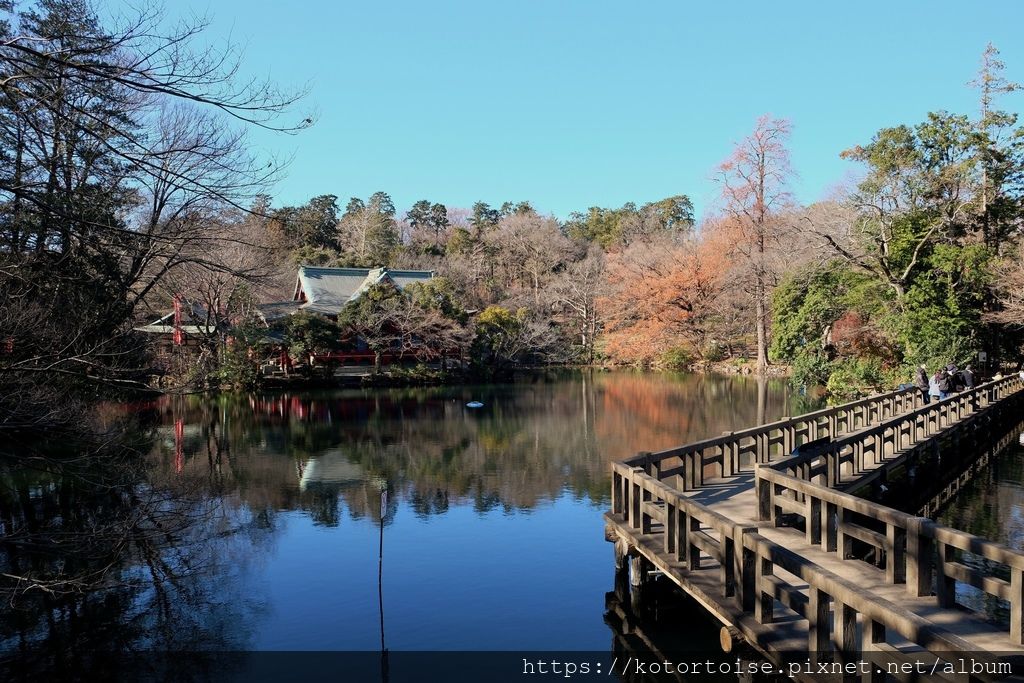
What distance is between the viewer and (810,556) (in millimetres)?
6973

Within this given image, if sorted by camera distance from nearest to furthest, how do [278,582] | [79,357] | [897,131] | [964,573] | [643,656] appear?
[964,573]
[79,357]
[643,656]
[278,582]
[897,131]

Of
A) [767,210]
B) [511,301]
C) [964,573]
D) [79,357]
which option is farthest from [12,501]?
[511,301]

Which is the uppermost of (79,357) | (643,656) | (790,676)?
(79,357)

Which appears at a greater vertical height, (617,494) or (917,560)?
(917,560)

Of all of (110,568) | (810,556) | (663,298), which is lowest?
(110,568)

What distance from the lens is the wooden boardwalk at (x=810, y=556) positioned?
4765mm

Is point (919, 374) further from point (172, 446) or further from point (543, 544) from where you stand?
point (172, 446)

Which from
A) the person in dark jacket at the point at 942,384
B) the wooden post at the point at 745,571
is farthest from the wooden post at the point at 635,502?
the person in dark jacket at the point at 942,384

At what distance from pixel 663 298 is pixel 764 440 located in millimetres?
30748

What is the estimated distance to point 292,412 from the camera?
2600 cm

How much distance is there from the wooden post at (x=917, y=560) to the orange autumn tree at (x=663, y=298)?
1361 inches

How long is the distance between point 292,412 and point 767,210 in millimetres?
24441

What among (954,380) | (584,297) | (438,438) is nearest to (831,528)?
(438,438)

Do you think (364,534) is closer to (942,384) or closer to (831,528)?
(831,528)
